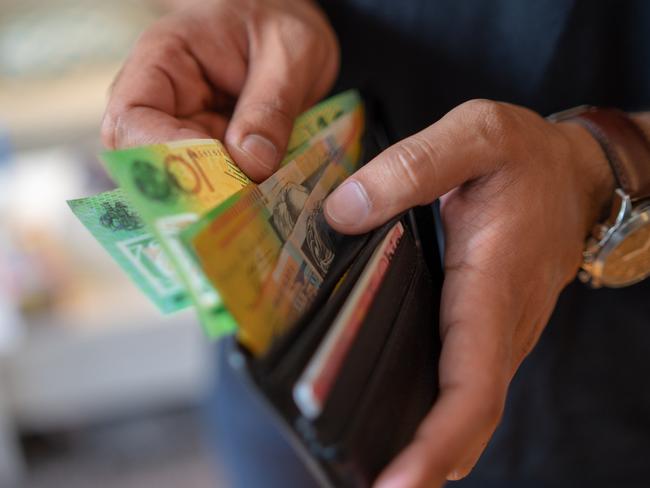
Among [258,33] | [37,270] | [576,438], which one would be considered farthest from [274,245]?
[37,270]

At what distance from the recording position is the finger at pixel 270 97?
48 centimetres

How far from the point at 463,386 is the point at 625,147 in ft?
0.86

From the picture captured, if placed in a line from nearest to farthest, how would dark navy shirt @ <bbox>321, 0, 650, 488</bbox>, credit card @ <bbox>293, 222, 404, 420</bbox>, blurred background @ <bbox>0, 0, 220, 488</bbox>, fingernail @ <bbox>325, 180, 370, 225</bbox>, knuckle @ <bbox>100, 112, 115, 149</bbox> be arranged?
1. credit card @ <bbox>293, 222, 404, 420</bbox>
2. fingernail @ <bbox>325, 180, 370, 225</bbox>
3. knuckle @ <bbox>100, 112, 115, 149</bbox>
4. dark navy shirt @ <bbox>321, 0, 650, 488</bbox>
5. blurred background @ <bbox>0, 0, 220, 488</bbox>

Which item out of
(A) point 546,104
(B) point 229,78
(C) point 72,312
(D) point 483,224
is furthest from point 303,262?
(C) point 72,312

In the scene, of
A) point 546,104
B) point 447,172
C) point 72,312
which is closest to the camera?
point 447,172

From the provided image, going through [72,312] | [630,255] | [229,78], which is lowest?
[72,312]

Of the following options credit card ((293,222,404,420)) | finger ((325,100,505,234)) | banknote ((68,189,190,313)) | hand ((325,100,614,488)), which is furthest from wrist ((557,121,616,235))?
banknote ((68,189,190,313))

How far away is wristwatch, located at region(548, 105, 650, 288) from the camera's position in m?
0.51

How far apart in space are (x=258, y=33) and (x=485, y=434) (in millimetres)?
392

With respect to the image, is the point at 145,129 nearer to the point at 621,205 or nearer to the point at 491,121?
the point at 491,121

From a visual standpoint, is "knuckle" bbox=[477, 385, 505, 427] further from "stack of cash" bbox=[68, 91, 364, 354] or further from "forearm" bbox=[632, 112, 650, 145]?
"forearm" bbox=[632, 112, 650, 145]

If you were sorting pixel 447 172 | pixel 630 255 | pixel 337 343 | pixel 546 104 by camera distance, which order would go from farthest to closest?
pixel 546 104
pixel 630 255
pixel 447 172
pixel 337 343

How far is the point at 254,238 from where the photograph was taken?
0.36m

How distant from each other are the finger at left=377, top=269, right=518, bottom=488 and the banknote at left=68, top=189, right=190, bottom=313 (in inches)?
6.5
